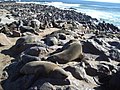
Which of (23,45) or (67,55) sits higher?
(67,55)

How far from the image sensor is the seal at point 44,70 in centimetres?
877

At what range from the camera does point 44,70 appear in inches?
355

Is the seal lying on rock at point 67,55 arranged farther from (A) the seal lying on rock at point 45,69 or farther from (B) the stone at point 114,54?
(B) the stone at point 114,54

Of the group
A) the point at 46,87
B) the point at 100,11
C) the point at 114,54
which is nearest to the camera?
the point at 46,87

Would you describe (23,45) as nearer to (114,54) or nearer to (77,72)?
(114,54)

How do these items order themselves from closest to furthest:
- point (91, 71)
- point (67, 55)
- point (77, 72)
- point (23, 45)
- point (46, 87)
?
point (46, 87), point (77, 72), point (91, 71), point (67, 55), point (23, 45)

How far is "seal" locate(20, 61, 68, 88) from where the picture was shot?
8.77 m

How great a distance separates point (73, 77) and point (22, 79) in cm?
157

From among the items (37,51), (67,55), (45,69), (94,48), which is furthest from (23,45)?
(45,69)

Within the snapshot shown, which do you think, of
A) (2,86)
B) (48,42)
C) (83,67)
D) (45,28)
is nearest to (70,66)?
(83,67)

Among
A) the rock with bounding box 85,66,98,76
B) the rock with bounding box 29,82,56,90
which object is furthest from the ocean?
the rock with bounding box 29,82,56,90

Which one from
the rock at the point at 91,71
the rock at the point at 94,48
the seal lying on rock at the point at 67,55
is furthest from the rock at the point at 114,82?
the rock at the point at 94,48

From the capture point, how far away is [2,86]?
9.58 metres

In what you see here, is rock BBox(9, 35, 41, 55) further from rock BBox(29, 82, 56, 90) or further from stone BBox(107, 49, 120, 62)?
rock BBox(29, 82, 56, 90)
